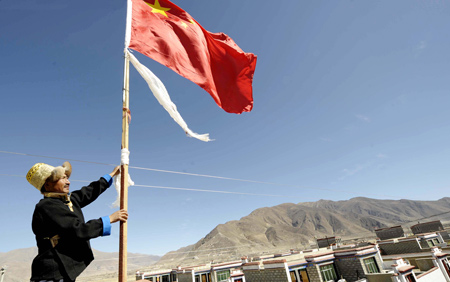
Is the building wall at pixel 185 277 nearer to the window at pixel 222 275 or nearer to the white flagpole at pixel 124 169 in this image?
the window at pixel 222 275

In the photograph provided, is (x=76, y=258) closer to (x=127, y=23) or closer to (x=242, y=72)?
(x=127, y=23)

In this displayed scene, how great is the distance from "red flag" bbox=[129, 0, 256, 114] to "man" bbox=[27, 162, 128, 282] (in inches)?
118

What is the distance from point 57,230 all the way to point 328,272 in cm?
2049

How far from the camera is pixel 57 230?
2303 mm

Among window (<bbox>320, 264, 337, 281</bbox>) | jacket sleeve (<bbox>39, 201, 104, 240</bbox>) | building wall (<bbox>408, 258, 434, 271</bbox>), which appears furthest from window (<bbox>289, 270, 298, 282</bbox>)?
jacket sleeve (<bbox>39, 201, 104, 240</bbox>)

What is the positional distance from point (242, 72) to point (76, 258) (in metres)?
6.00

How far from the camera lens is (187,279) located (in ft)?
78.7

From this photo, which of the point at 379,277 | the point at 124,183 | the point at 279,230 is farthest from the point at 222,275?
the point at 279,230

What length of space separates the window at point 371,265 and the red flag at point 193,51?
1821cm

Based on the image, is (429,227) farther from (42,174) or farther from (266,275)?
(42,174)

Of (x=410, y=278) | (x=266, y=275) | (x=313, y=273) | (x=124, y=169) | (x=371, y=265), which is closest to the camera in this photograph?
(x=124, y=169)

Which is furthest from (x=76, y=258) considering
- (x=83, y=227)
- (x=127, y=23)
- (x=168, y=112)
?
(x=127, y=23)

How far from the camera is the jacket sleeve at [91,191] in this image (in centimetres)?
321

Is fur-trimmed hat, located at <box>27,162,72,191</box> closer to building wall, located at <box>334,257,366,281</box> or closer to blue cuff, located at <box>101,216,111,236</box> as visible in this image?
blue cuff, located at <box>101,216,111,236</box>
